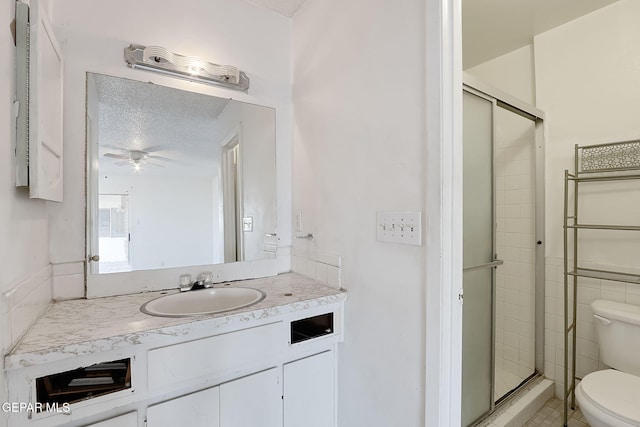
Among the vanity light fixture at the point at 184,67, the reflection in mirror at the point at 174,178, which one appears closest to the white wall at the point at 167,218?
the reflection in mirror at the point at 174,178

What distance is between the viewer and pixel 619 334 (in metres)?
1.50

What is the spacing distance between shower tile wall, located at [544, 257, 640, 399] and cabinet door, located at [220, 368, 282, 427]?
6.25ft

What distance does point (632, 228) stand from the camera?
148cm

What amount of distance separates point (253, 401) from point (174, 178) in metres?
1.10

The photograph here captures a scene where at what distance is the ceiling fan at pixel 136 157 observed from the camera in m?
1.32

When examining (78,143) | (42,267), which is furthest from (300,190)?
(42,267)

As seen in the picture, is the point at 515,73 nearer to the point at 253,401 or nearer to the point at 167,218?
the point at 167,218

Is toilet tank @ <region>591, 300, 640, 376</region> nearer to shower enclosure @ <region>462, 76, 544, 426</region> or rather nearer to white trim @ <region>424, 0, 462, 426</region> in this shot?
shower enclosure @ <region>462, 76, 544, 426</region>

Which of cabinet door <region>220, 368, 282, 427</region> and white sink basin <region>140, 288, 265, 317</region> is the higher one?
white sink basin <region>140, 288, 265, 317</region>

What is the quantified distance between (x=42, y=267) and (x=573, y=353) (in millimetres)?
2681

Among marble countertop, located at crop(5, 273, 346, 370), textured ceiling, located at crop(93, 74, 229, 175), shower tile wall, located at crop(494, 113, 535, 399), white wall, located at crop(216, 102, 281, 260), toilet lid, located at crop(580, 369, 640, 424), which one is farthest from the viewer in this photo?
shower tile wall, located at crop(494, 113, 535, 399)

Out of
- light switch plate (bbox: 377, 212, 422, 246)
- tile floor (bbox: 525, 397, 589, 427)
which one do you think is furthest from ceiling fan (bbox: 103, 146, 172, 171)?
tile floor (bbox: 525, 397, 589, 427)

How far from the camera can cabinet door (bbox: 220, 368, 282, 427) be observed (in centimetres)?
105

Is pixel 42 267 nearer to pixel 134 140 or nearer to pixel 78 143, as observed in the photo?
pixel 78 143
